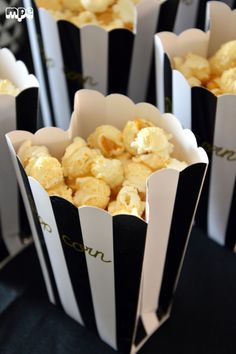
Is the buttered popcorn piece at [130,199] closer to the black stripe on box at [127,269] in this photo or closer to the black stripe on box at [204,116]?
the black stripe on box at [127,269]

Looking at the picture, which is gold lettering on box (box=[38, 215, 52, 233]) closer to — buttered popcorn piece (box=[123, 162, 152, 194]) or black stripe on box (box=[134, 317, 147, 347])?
buttered popcorn piece (box=[123, 162, 152, 194])

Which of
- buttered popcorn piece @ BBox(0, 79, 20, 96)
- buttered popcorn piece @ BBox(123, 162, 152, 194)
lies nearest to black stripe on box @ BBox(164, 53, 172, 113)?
buttered popcorn piece @ BBox(123, 162, 152, 194)

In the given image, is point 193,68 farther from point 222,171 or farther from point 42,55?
point 42,55

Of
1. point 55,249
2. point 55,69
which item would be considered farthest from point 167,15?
point 55,249

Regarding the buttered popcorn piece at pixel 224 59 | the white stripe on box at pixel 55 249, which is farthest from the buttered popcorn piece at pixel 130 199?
the buttered popcorn piece at pixel 224 59

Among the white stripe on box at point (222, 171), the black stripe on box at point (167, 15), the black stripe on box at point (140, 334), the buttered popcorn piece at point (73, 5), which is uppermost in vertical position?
the buttered popcorn piece at point (73, 5)

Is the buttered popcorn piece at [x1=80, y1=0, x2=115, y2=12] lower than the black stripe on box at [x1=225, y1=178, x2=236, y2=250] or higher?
higher

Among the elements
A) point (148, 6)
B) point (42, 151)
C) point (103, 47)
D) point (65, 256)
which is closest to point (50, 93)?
point (103, 47)
